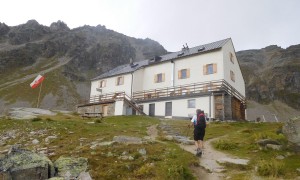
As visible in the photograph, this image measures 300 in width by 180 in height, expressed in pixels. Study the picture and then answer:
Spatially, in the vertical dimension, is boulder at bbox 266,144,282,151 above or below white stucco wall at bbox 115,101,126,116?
below

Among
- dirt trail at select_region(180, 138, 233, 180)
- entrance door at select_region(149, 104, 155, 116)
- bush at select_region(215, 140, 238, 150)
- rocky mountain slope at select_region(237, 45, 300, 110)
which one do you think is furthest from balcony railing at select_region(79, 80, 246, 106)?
rocky mountain slope at select_region(237, 45, 300, 110)

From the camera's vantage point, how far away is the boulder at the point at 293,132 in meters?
15.3

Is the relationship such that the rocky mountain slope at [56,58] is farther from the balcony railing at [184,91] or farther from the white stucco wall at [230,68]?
the white stucco wall at [230,68]

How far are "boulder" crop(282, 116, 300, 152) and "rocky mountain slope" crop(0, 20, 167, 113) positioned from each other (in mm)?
94888

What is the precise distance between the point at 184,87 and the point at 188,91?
4.61 feet

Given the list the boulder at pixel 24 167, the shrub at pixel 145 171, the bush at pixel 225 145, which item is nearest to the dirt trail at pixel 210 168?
the bush at pixel 225 145

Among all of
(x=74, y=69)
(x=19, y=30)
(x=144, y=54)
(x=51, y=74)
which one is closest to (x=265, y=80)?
(x=144, y=54)

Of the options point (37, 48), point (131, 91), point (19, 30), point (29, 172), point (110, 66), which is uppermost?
point (19, 30)

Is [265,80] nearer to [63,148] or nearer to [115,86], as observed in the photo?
[115,86]

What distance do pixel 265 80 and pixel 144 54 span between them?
260ft

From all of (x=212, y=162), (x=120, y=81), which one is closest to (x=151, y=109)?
(x=120, y=81)

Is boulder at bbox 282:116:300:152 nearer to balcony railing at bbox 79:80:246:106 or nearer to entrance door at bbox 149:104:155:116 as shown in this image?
balcony railing at bbox 79:80:246:106

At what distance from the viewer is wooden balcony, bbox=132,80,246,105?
36844 millimetres

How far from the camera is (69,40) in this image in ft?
511
